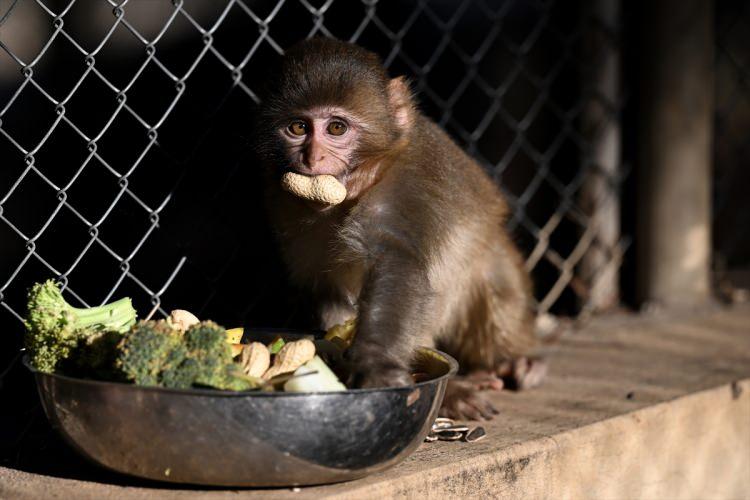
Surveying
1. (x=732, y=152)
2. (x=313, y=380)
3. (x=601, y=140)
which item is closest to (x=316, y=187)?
(x=313, y=380)

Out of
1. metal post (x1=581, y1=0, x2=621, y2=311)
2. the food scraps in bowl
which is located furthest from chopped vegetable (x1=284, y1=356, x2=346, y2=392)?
metal post (x1=581, y1=0, x2=621, y2=311)

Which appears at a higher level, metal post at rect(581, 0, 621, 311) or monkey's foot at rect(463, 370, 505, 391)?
metal post at rect(581, 0, 621, 311)

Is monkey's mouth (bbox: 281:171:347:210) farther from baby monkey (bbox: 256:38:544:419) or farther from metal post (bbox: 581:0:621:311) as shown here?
metal post (bbox: 581:0:621:311)

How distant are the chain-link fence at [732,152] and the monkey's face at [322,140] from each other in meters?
3.44

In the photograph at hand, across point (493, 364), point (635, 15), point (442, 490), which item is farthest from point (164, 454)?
point (635, 15)

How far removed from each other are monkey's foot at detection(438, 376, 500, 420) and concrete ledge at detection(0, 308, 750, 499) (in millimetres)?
77

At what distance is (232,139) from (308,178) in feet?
4.28

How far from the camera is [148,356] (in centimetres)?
246

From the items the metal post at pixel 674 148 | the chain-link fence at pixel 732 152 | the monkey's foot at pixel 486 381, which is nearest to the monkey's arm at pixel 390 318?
the monkey's foot at pixel 486 381

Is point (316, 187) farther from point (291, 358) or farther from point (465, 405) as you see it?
point (465, 405)

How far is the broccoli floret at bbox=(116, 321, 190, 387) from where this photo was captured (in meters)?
2.46

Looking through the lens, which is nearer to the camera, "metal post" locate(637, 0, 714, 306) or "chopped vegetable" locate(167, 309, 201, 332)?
"chopped vegetable" locate(167, 309, 201, 332)

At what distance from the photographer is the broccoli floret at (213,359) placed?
8.16ft

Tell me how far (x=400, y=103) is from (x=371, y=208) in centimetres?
49
